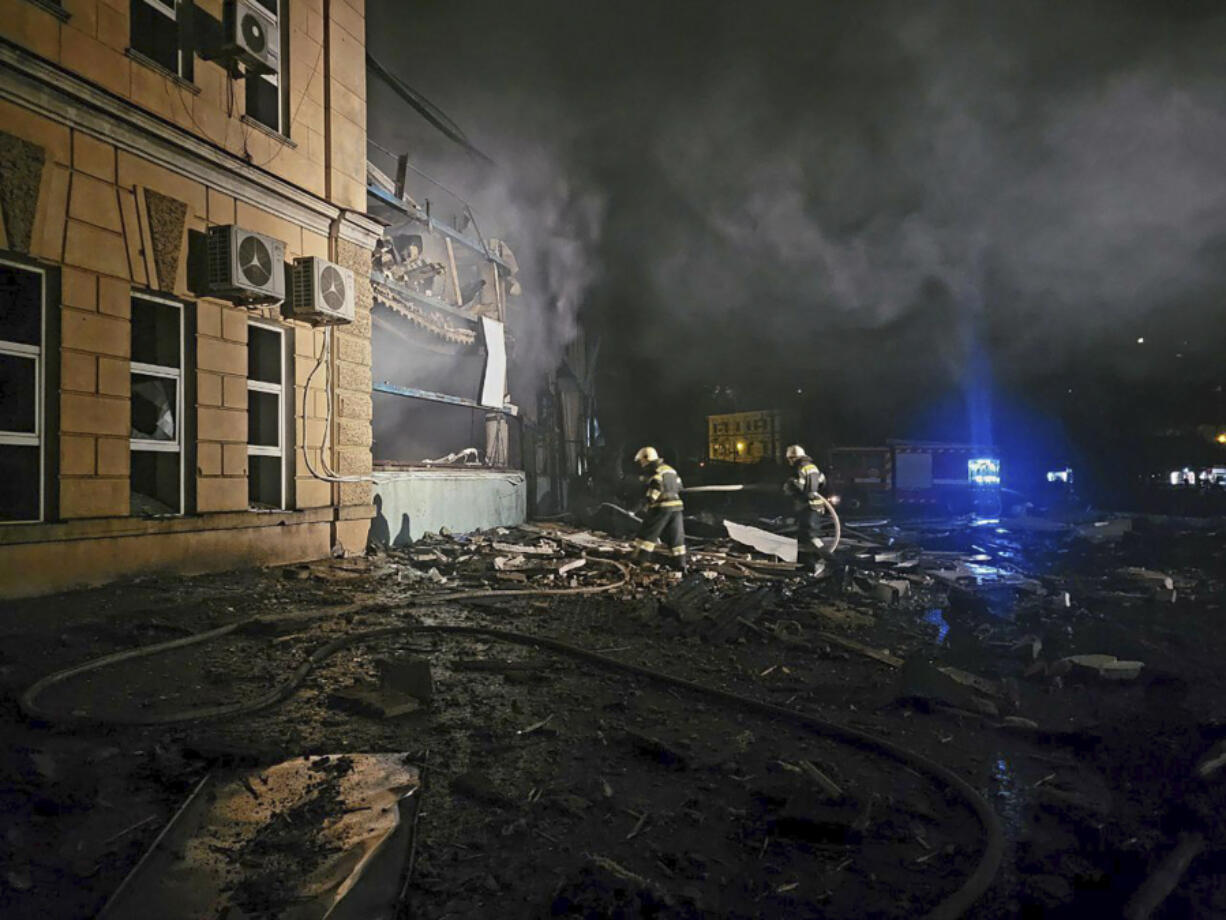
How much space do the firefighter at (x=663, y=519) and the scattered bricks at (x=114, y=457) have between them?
6.16 metres

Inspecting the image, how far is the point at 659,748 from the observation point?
3.35 metres

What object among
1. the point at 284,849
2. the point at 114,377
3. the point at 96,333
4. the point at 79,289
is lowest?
the point at 284,849

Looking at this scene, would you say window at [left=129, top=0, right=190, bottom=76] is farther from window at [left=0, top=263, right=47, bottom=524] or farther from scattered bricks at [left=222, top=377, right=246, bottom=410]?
scattered bricks at [left=222, top=377, right=246, bottom=410]

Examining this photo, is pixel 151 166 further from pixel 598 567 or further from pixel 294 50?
pixel 598 567

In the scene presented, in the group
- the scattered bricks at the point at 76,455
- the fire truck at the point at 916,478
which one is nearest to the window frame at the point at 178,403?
the scattered bricks at the point at 76,455

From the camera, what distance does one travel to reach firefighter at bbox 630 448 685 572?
9.87 meters

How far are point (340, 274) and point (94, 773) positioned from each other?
656 centimetres

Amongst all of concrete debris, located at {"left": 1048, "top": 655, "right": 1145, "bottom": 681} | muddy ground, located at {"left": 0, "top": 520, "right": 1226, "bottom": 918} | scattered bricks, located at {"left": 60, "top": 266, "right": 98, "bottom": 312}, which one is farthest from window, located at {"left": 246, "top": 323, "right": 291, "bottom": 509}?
concrete debris, located at {"left": 1048, "top": 655, "right": 1145, "bottom": 681}

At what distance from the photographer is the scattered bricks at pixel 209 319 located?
23.3ft

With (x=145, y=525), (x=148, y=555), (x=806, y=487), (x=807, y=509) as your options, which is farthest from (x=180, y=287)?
(x=807, y=509)

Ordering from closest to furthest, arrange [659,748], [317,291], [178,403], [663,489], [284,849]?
[284,849]
[659,748]
[178,403]
[317,291]
[663,489]

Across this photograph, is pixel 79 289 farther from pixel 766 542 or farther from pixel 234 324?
pixel 766 542

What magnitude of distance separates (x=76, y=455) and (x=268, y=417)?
94.8 inches

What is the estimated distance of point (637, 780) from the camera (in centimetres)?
311
